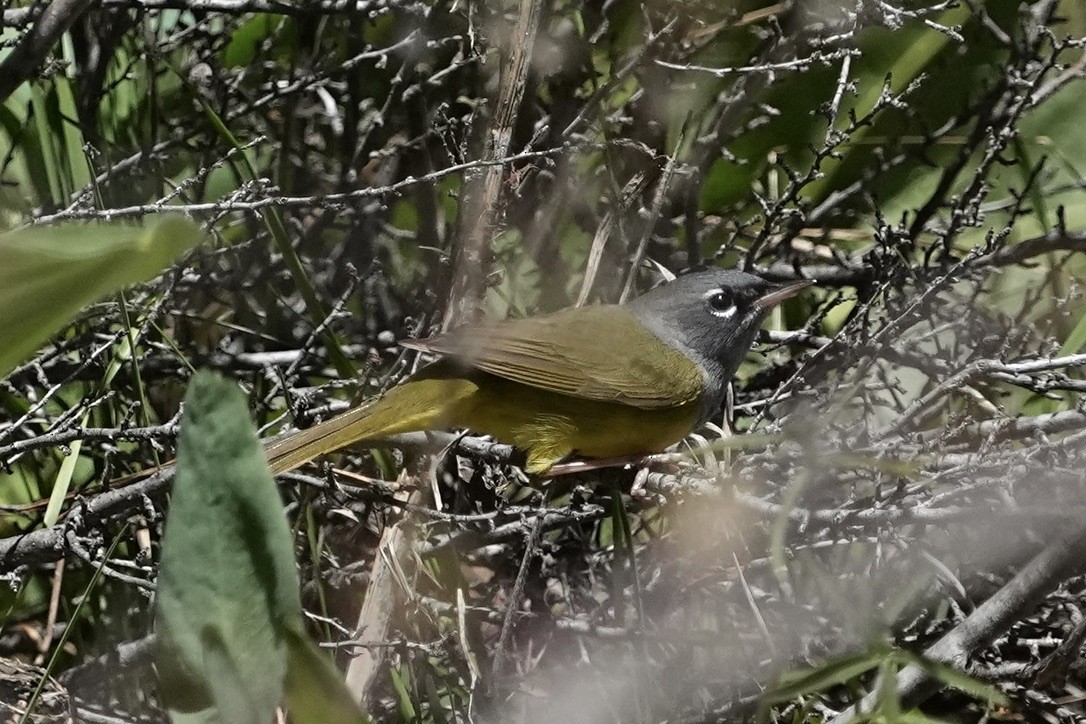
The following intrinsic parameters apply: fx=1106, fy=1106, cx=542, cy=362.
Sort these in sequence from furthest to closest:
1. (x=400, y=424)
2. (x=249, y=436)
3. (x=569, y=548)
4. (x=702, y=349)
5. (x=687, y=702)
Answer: (x=702, y=349) → (x=569, y=548) → (x=400, y=424) → (x=687, y=702) → (x=249, y=436)

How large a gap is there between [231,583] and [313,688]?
0.32 feet

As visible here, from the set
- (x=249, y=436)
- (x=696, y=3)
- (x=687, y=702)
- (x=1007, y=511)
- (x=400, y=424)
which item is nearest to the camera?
(x=249, y=436)

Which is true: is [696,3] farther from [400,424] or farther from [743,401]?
[400,424]

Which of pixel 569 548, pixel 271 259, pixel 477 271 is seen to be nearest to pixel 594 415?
pixel 569 548

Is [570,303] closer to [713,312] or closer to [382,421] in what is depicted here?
[713,312]

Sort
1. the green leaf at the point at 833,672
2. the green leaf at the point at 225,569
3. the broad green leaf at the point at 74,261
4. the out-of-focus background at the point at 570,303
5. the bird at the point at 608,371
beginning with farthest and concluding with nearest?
the bird at the point at 608,371
the out-of-focus background at the point at 570,303
the green leaf at the point at 833,672
the green leaf at the point at 225,569
the broad green leaf at the point at 74,261

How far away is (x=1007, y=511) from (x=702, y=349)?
154 centimetres

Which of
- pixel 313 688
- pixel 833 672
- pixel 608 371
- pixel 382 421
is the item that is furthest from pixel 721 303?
pixel 313 688

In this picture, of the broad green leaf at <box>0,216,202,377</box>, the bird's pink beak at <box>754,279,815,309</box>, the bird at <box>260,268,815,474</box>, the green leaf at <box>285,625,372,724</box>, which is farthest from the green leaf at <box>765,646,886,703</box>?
the bird's pink beak at <box>754,279,815,309</box>

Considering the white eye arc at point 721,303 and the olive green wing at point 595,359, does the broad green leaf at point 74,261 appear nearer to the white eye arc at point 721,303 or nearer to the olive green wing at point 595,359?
the olive green wing at point 595,359

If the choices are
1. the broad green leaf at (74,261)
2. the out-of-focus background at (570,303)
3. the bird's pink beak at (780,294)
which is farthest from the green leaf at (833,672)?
the bird's pink beak at (780,294)

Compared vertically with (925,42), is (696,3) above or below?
above

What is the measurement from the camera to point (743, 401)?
2816 millimetres

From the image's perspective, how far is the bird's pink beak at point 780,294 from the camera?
2.64m
